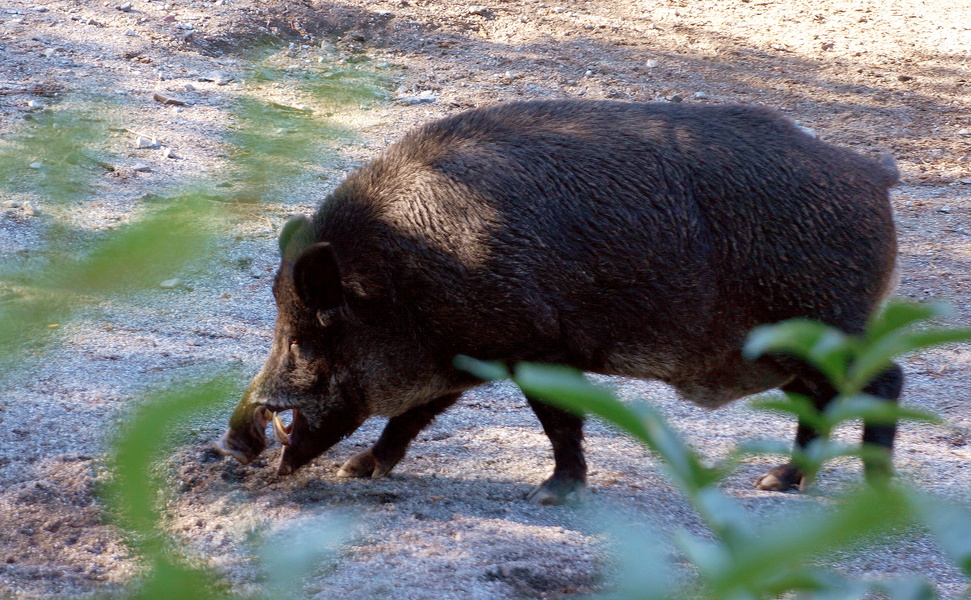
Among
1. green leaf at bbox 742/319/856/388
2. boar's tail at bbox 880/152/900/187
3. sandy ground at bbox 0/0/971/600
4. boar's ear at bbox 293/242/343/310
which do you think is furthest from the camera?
boar's tail at bbox 880/152/900/187

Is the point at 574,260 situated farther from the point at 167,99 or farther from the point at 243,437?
the point at 167,99

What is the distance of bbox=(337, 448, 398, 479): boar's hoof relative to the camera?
3834mm

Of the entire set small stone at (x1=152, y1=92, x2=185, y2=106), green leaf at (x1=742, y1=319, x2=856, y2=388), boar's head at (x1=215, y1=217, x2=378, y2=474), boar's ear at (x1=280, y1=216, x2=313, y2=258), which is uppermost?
green leaf at (x1=742, y1=319, x2=856, y2=388)

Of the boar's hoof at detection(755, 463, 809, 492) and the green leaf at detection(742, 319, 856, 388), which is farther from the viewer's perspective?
the boar's hoof at detection(755, 463, 809, 492)

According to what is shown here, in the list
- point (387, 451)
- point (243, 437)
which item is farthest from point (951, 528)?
point (387, 451)

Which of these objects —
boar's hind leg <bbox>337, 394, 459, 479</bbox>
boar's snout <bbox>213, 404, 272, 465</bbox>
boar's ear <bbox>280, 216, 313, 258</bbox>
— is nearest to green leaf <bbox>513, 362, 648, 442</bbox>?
boar's ear <bbox>280, 216, 313, 258</bbox>

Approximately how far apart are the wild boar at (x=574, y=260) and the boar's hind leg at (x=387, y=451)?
0.25 metres

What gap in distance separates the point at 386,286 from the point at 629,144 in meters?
0.99

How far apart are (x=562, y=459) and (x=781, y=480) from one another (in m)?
0.93

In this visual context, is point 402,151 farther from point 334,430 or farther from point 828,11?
point 828,11

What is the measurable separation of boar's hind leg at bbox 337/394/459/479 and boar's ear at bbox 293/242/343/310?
619 millimetres

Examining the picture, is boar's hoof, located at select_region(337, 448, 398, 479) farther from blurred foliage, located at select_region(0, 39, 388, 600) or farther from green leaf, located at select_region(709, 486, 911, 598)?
green leaf, located at select_region(709, 486, 911, 598)

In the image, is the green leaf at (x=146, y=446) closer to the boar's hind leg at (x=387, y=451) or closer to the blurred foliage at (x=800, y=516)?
the blurred foliage at (x=800, y=516)

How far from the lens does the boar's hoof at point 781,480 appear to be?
3.87 m
